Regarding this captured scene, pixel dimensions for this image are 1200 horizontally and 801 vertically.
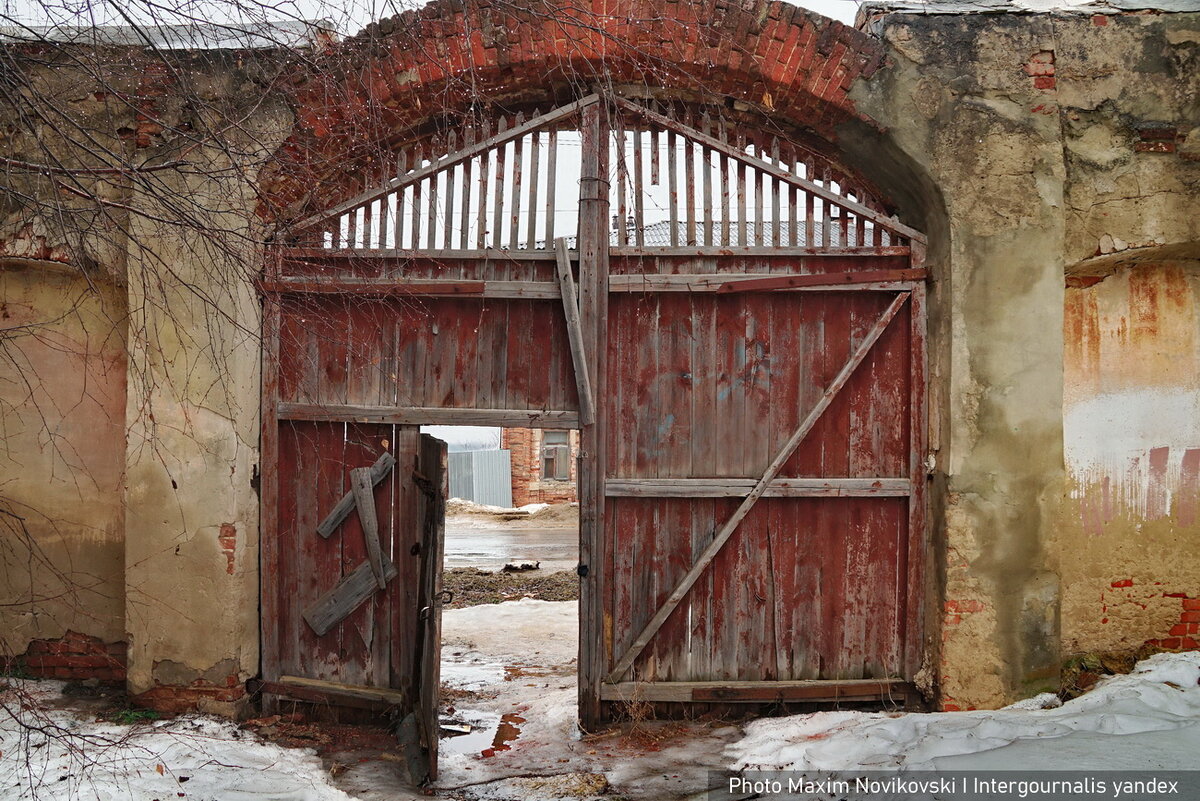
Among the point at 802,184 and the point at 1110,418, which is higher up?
the point at 802,184

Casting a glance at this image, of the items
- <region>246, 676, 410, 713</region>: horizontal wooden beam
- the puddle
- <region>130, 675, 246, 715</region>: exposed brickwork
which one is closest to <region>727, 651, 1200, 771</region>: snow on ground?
the puddle

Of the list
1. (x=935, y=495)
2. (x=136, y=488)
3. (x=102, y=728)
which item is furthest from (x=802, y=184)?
(x=102, y=728)

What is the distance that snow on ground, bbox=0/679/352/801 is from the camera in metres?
3.60

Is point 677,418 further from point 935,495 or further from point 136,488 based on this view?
point 136,488

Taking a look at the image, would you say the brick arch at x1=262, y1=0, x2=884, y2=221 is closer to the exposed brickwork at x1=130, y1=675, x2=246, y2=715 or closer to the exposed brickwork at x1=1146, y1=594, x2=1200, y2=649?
the exposed brickwork at x1=130, y1=675, x2=246, y2=715

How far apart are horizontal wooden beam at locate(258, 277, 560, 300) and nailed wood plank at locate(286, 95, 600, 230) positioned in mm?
327

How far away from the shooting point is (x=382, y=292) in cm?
474

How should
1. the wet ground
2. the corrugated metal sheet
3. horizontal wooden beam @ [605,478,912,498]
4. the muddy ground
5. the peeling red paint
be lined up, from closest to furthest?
the peeling red paint → horizontal wooden beam @ [605,478,912,498] → the muddy ground → the wet ground → the corrugated metal sheet

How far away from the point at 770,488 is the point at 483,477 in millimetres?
16472

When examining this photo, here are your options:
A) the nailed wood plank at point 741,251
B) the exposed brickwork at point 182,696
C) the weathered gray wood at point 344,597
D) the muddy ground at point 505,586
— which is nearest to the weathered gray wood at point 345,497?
the weathered gray wood at point 344,597

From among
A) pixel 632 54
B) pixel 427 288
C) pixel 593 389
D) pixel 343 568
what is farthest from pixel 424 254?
pixel 343 568

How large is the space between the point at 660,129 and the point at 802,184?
85 centimetres

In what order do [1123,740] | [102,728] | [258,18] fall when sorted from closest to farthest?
[258,18], [1123,740], [102,728]

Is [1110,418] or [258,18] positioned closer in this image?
[258,18]
